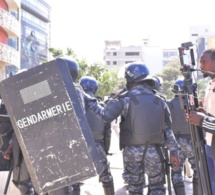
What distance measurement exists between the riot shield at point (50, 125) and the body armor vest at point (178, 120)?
12.1ft

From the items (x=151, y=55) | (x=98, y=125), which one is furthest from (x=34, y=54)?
(x=98, y=125)

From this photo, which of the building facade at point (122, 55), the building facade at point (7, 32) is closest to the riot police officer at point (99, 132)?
the building facade at point (7, 32)

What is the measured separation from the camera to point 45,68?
2646 millimetres

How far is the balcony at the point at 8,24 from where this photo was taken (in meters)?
25.3

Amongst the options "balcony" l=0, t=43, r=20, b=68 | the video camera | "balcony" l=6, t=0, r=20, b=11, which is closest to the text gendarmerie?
the video camera

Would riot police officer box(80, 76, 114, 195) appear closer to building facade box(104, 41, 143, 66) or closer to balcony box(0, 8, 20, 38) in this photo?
balcony box(0, 8, 20, 38)

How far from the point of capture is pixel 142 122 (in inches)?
170

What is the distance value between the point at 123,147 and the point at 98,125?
1.30 meters

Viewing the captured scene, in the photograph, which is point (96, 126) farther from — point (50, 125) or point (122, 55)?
point (122, 55)

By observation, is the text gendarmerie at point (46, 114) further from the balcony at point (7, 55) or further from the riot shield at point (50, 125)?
the balcony at point (7, 55)

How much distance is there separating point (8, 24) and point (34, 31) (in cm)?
4912

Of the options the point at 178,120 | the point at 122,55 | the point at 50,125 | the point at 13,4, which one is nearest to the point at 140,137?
the point at 50,125

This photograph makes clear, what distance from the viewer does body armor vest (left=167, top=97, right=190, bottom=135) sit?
622 centimetres

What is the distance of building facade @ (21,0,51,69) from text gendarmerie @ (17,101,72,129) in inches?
2546
